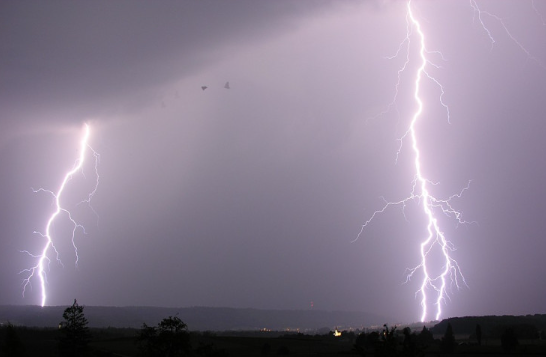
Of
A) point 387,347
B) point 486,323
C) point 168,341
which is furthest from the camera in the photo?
point 486,323

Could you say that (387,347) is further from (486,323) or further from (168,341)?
(486,323)

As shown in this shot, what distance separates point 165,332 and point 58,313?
13131 centimetres

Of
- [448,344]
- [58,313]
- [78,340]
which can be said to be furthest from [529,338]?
[58,313]

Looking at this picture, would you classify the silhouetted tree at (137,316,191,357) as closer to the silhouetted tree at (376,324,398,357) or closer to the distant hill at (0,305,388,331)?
the silhouetted tree at (376,324,398,357)

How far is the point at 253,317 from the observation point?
18312 cm

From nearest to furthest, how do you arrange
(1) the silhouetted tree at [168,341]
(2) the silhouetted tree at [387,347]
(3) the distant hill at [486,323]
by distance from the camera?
1. (2) the silhouetted tree at [387,347]
2. (1) the silhouetted tree at [168,341]
3. (3) the distant hill at [486,323]

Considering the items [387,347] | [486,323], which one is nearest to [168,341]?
[387,347]

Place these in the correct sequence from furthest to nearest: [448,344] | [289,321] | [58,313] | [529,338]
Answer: [289,321]
[58,313]
[529,338]
[448,344]

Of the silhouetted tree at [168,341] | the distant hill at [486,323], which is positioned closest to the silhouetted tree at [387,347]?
the silhouetted tree at [168,341]

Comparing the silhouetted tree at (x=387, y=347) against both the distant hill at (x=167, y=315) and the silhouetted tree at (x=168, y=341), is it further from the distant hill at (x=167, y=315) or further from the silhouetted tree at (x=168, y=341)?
the distant hill at (x=167, y=315)

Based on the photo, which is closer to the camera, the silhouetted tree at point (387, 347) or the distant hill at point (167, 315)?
the silhouetted tree at point (387, 347)

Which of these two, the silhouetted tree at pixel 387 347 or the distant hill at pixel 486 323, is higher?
the distant hill at pixel 486 323

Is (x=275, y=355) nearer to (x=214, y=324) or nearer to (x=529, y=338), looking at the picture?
(x=529, y=338)

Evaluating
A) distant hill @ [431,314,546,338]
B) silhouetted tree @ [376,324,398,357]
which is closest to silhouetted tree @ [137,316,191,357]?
silhouetted tree @ [376,324,398,357]
